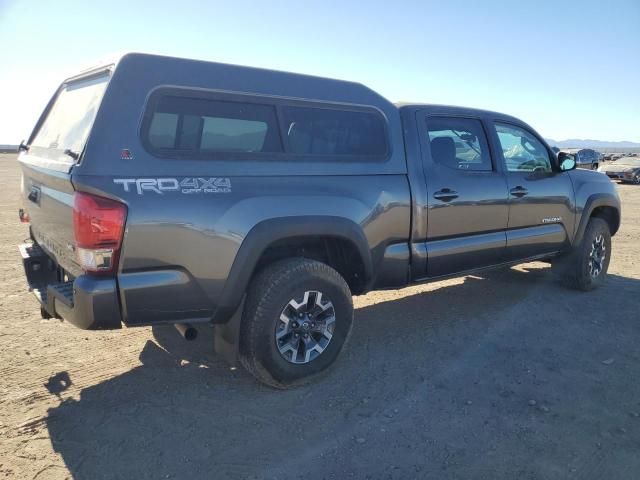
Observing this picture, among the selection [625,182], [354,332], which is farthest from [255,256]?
[625,182]

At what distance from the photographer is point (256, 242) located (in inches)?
124

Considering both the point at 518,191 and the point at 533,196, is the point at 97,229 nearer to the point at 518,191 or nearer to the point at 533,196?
the point at 518,191

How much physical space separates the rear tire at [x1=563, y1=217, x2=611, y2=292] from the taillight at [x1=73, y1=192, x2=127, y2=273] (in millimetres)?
4904

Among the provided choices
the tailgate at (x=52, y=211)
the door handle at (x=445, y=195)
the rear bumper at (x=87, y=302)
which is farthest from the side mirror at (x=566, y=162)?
the tailgate at (x=52, y=211)

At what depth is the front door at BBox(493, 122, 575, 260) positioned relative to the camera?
4941 mm

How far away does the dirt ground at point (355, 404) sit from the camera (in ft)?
8.83

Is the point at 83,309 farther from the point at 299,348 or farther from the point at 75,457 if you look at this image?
the point at 299,348

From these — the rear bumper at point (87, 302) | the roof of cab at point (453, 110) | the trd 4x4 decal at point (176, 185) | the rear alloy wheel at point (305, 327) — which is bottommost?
the rear alloy wheel at point (305, 327)

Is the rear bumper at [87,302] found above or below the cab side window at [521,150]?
below

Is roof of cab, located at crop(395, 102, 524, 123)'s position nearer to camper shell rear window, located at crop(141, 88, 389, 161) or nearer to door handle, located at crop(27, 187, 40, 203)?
camper shell rear window, located at crop(141, 88, 389, 161)

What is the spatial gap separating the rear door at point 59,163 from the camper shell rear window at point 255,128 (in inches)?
15.0

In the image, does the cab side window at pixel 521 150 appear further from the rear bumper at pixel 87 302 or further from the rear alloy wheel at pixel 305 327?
the rear bumper at pixel 87 302

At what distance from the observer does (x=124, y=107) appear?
2844mm

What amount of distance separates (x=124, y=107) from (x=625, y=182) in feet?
91.4
